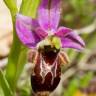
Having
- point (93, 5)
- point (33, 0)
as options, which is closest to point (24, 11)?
point (33, 0)

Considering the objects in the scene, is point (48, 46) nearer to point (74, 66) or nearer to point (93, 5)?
point (74, 66)

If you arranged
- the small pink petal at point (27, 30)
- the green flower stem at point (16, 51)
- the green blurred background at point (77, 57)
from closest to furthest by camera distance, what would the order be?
the small pink petal at point (27, 30), the green flower stem at point (16, 51), the green blurred background at point (77, 57)

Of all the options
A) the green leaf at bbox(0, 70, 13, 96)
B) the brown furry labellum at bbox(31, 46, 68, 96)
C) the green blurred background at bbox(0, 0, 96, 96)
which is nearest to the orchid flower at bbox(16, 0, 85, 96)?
the brown furry labellum at bbox(31, 46, 68, 96)

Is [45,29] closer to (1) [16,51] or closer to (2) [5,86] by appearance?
(1) [16,51]

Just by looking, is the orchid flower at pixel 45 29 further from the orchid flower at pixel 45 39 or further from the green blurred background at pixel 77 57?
the green blurred background at pixel 77 57

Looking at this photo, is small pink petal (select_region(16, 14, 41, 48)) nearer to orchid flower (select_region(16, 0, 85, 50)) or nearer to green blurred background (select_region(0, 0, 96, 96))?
orchid flower (select_region(16, 0, 85, 50))

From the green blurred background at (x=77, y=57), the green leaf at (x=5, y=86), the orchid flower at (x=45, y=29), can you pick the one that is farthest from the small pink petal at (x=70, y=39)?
the green blurred background at (x=77, y=57)

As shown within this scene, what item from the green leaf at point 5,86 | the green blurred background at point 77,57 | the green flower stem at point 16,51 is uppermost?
the green flower stem at point 16,51

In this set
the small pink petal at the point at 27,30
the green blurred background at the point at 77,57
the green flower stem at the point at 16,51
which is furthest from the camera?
the green blurred background at the point at 77,57

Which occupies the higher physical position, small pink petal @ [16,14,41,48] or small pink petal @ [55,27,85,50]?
small pink petal @ [16,14,41,48]
